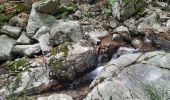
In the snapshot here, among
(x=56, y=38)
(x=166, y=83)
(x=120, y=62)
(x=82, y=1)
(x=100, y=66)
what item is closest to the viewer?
(x=166, y=83)

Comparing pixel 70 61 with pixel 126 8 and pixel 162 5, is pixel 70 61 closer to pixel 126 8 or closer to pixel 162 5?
pixel 126 8

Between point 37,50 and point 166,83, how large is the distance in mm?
3898

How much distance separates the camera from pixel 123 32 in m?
8.52

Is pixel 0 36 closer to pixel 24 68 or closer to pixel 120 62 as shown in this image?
pixel 24 68

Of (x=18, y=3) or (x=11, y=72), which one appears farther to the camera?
(x=18, y=3)

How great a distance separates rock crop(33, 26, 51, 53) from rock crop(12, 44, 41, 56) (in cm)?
14

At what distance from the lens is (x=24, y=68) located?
25.7ft

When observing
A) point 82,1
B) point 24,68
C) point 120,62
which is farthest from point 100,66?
point 82,1

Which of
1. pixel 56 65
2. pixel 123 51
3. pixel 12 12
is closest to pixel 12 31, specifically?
pixel 12 12

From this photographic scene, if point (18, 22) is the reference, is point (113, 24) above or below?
below

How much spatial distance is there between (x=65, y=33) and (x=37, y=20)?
1420 millimetres

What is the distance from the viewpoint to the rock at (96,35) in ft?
27.6

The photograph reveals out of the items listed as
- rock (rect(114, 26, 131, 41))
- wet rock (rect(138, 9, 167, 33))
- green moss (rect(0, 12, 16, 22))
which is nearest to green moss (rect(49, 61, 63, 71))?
rock (rect(114, 26, 131, 41))

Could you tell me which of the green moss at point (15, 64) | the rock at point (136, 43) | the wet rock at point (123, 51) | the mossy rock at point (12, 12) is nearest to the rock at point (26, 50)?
the green moss at point (15, 64)
